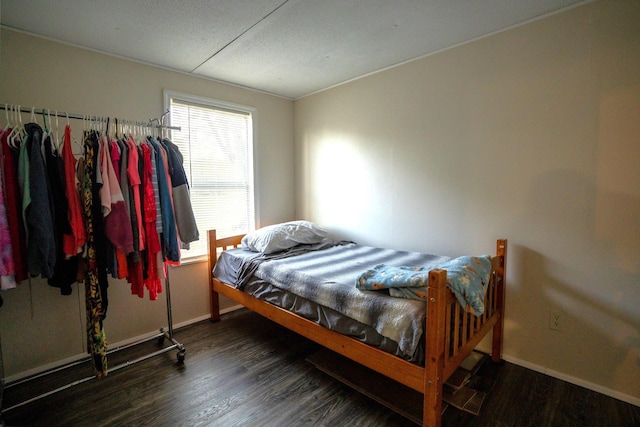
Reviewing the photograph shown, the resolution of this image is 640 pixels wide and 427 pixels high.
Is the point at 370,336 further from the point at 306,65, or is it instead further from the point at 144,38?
the point at 144,38

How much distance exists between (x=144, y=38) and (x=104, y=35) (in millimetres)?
260

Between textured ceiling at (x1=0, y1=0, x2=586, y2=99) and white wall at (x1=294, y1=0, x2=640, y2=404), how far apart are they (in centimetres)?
24

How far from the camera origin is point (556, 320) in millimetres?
2020

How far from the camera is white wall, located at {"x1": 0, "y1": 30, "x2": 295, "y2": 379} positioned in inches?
81.8

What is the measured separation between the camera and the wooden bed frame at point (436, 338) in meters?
1.43

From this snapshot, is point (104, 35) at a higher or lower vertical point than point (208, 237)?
higher

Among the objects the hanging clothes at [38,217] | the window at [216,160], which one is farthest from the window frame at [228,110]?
the hanging clothes at [38,217]

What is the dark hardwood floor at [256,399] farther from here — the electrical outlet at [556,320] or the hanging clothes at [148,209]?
the hanging clothes at [148,209]

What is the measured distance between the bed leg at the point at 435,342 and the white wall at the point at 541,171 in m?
1.10

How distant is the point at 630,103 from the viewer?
1.73m

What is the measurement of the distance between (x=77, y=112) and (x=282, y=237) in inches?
73.7

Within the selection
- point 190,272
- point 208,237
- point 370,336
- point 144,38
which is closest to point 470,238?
point 370,336

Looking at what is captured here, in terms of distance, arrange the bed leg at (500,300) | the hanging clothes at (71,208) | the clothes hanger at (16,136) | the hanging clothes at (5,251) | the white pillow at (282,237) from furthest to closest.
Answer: the white pillow at (282,237)
the bed leg at (500,300)
the hanging clothes at (71,208)
the clothes hanger at (16,136)
the hanging clothes at (5,251)

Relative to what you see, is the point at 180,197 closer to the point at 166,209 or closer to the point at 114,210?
the point at 166,209
